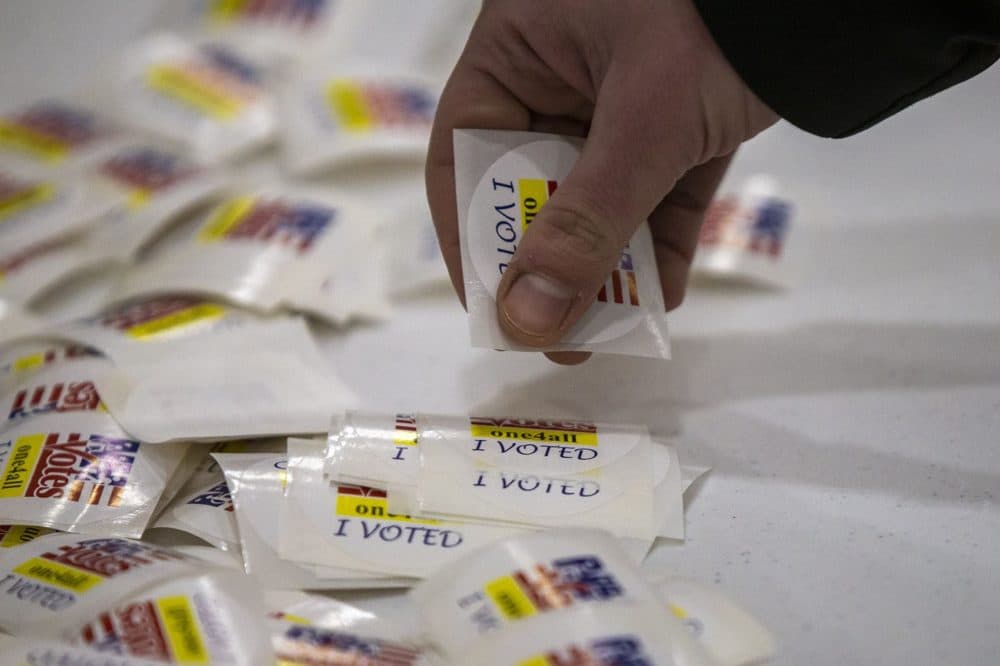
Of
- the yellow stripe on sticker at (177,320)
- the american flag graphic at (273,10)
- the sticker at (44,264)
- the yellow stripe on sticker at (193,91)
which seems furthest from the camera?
the american flag graphic at (273,10)

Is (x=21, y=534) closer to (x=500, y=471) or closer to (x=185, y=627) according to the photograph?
(x=185, y=627)

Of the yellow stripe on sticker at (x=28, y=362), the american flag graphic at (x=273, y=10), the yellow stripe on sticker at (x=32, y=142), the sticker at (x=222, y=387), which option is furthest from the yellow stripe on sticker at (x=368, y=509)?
the american flag graphic at (x=273, y=10)

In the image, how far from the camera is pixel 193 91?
1.24 metres

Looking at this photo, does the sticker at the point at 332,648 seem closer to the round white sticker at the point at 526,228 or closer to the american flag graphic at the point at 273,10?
the round white sticker at the point at 526,228

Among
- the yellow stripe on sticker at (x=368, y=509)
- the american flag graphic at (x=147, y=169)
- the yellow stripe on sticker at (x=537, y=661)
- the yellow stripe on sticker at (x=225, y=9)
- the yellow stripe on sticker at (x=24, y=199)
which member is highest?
the yellow stripe on sticker at (x=225, y=9)

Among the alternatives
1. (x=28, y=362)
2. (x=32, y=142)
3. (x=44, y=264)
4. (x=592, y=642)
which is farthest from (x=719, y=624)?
(x=32, y=142)

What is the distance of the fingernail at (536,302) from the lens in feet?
2.12

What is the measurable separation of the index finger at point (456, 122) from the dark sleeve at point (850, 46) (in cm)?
18

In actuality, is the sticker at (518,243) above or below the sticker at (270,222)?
above

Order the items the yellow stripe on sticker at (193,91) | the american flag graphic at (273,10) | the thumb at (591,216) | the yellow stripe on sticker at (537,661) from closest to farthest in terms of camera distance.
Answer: the yellow stripe on sticker at (537,661), the thumb at (591,216), the yellow stripe on sticker at (193,91), the american flag graphic at (273,10)

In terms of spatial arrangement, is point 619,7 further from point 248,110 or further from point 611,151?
point 248,110

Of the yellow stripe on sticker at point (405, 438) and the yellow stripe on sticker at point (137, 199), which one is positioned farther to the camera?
the yellow stripe on sticker at point (137, 199)

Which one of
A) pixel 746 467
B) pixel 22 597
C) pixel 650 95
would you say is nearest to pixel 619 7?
pixel 650 95

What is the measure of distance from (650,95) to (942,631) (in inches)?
14.8
